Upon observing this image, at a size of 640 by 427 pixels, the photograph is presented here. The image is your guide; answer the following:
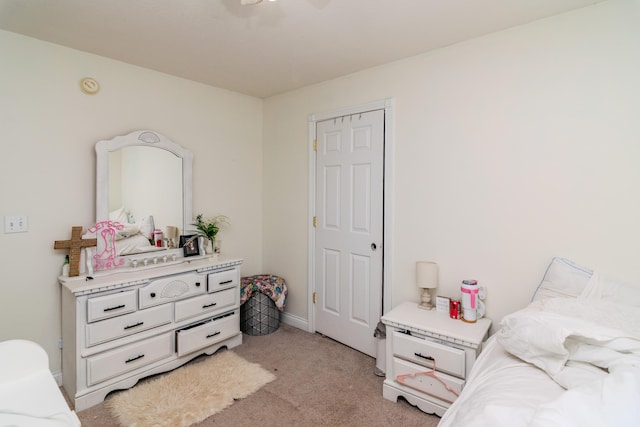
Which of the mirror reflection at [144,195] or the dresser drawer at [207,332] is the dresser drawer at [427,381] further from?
the mirror reflection at [144,195]

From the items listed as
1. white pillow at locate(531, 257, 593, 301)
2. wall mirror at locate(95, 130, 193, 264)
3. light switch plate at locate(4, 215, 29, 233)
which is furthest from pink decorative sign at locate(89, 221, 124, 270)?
white pillow at locate(531, 257, 593, 301)

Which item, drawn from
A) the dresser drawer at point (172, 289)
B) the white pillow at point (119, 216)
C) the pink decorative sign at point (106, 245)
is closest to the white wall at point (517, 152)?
the dresser drawer at point (172, 289)

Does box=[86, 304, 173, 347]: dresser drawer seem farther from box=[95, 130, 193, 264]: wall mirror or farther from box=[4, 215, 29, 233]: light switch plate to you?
box=[4, 215, 29, 233]: light switch plate

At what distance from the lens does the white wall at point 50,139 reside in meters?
2.18

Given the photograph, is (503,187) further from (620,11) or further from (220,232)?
(220,232)

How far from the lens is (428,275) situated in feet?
7.79

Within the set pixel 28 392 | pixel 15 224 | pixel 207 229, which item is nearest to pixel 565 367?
pixel 28 392

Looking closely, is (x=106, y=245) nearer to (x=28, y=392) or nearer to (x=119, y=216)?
(x=119, y=216)

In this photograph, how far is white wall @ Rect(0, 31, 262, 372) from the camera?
218cm

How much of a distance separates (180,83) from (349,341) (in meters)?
2.83

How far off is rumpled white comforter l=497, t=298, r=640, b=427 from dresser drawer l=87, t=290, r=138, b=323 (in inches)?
91.0

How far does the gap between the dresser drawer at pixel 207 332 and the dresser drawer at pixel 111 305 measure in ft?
1.51

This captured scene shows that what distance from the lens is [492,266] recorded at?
2236mm

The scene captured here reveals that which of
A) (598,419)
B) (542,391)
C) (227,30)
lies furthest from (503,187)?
(227,30)
